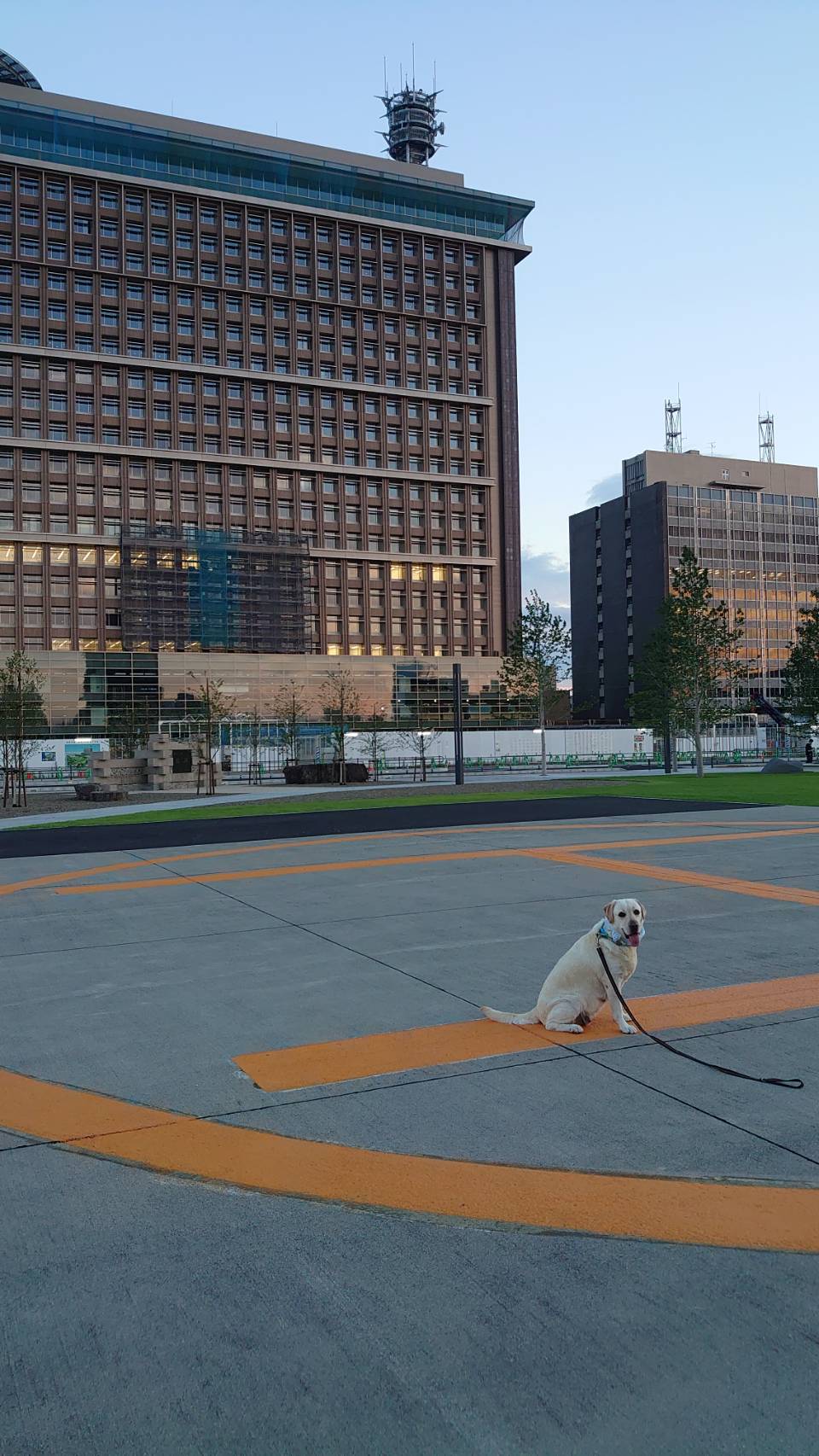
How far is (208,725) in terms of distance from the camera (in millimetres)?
49125

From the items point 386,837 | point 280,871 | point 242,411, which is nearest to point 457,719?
point 386,837

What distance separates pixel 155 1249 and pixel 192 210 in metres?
115

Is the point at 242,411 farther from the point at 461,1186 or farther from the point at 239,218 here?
the point at 461,1186

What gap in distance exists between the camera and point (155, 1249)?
159 inches


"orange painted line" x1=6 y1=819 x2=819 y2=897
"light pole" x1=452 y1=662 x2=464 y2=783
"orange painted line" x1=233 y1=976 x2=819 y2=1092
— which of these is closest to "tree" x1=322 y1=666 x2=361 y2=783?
"light pole" x1=452 y1=662 x2=464 y2=783

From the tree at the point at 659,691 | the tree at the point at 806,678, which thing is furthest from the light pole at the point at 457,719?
the tree at the point at 806,678

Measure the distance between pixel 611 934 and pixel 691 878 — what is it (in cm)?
785

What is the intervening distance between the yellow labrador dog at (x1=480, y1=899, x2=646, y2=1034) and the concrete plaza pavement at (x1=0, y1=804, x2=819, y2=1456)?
0.23 metres

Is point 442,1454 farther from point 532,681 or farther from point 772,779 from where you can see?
point 532,681

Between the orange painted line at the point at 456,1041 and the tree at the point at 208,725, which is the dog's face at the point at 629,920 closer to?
the orange painted line at the point at 456,1041

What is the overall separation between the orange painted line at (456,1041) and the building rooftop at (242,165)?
112709 millimetres

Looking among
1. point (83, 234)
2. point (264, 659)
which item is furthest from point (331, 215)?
point (264, 659)

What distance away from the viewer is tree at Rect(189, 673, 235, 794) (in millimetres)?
46325

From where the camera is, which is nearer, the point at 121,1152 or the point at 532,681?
the point at 121,1152
